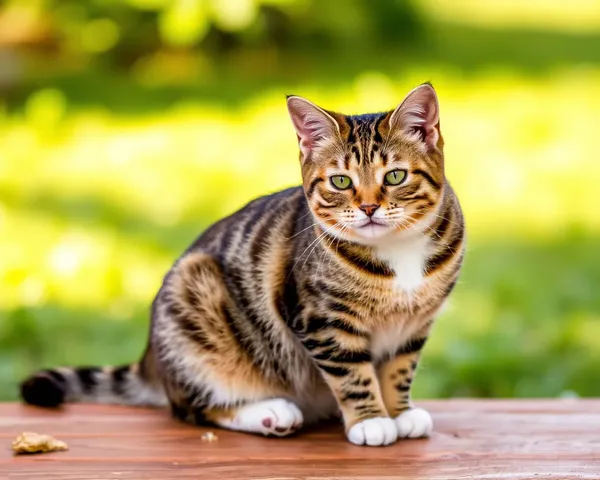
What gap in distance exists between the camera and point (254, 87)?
22.8ft

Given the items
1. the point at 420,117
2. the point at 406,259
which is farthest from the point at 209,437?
the point at 420,117

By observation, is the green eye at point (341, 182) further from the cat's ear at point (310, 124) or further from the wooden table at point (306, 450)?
the wooden table at point (306, 450)

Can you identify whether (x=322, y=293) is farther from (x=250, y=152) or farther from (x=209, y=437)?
(x=250, y=152)

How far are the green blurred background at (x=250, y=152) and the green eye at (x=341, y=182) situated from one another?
1.47 meters

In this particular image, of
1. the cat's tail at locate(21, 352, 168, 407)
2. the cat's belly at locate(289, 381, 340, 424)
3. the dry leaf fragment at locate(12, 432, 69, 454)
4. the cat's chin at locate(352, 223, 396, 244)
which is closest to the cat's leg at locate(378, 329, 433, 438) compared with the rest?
the cat's belly at locate(289, 381, 340, 424)

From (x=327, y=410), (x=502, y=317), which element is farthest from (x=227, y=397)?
(x=502, y=317)

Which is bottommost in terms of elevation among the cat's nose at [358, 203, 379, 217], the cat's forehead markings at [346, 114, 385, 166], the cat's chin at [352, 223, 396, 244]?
the cat's chin at [352, 223, 396, 244]

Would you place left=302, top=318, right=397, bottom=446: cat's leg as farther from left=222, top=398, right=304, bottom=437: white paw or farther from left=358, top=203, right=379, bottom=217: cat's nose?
left=358, top=203, right=379, bottom=217: cat's nose

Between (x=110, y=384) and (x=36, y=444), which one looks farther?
(x=110, y=384)

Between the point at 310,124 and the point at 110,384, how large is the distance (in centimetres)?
91

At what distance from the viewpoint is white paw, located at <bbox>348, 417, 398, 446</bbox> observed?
2400 mm

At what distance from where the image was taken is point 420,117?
2.30m

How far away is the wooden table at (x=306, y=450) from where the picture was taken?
2260mm

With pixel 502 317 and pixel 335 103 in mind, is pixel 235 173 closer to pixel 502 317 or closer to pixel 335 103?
pixel 335 103
